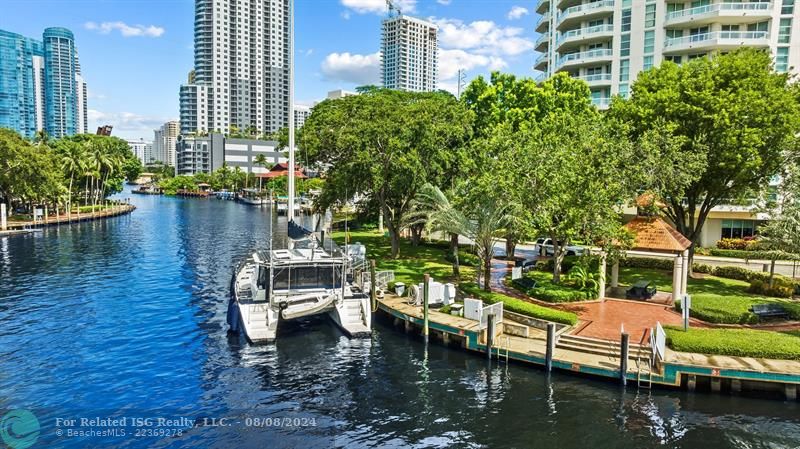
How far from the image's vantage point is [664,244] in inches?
1220

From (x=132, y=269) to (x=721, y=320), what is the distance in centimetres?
4818

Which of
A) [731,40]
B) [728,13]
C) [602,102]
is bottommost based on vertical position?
[602,102]

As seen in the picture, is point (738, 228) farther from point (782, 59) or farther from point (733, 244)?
point (782, 59)

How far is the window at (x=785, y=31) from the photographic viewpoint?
5881 cm

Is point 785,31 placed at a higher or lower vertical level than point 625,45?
lower

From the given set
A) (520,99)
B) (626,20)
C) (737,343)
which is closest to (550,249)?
(520,99)

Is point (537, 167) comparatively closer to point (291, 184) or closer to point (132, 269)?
point (291, 184)

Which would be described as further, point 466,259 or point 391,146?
point 466,259

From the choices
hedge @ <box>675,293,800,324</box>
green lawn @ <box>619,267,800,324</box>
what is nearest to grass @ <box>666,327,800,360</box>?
hedge @ <box>675,293,800,324</box>

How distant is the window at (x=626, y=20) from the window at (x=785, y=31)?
15.9 m

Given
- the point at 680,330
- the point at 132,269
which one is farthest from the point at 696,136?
the point at 132,269

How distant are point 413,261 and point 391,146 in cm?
1051

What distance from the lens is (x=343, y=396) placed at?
73.8ft

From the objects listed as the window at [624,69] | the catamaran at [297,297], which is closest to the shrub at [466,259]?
the catamaran at [297,297]
